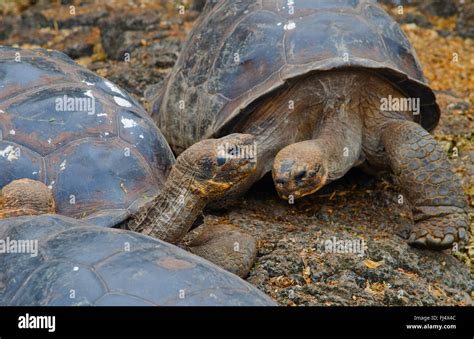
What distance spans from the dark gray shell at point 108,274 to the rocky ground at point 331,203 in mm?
875

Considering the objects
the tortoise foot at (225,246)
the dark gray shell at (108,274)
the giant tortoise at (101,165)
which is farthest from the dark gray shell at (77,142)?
the dark gray shell at (108,274)

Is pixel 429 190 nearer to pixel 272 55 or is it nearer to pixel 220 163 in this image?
pixel 272 55

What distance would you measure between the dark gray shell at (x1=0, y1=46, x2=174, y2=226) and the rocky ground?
0.55 metres

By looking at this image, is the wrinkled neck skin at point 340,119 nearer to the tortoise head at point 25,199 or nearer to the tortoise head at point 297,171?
the tortoise head at point 297,171

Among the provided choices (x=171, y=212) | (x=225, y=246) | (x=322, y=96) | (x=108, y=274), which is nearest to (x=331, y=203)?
(x=322, y=96)

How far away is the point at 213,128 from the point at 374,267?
122cm

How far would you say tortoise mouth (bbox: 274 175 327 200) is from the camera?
12.5ft

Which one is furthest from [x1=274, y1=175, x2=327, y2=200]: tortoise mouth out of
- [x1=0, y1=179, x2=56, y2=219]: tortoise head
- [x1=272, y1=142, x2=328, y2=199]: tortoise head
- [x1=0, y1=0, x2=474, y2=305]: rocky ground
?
[x1=0, y1=179, x2=56, y2=219]: tortoise head

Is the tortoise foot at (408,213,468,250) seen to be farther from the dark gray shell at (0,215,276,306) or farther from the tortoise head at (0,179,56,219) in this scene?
the tortoise head at (0,179,56,219)

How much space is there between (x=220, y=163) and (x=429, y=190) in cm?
124

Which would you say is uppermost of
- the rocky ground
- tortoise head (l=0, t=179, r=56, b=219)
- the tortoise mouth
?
tortoise head (l=0, t=179, r=56, b=219)

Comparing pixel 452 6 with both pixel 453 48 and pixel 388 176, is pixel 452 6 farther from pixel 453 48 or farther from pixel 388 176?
pixel 388 176
